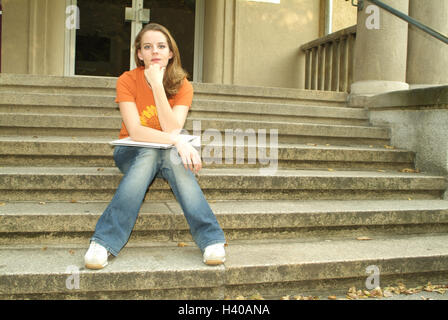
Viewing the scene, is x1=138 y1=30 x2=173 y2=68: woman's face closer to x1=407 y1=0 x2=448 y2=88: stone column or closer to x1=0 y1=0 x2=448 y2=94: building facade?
x1=407 y1=0 x2=448 y2=88: stone column

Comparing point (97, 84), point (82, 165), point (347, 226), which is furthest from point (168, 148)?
point (97, 84)

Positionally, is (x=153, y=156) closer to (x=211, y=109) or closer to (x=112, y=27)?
(x=211, y=109)

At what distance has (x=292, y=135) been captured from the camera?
4.25m

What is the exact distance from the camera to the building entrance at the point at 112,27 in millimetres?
7188

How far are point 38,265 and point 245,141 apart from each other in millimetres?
2237

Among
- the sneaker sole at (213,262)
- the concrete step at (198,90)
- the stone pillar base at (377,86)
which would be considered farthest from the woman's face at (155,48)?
the stone pillar base at (377,86)

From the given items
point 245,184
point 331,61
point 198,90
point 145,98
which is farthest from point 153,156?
point 331,61

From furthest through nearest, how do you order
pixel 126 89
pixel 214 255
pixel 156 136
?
1. pixel 126 89
2. pixel 156 136
3. pixel 214 255

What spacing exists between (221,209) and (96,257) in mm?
994

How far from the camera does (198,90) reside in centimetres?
478

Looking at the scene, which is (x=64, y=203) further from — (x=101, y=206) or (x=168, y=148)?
(x=168, y=148)

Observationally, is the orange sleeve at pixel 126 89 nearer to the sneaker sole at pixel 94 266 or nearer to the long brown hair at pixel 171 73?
the long brown hair at pixel 171 73

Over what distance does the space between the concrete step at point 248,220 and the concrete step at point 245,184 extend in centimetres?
10

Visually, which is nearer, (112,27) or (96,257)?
(96,257)
